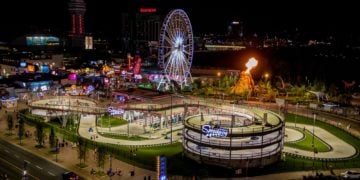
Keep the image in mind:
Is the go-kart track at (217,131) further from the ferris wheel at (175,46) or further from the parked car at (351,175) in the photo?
the ferris wheel at (175,46)

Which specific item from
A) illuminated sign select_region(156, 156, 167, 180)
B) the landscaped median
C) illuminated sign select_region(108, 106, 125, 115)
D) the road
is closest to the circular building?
the landscaped median

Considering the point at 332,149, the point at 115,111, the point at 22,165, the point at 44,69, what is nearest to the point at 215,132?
the point at 332,149

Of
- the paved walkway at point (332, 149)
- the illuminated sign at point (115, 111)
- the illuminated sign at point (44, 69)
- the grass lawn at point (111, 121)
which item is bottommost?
the paved walkway at point (332, 149)

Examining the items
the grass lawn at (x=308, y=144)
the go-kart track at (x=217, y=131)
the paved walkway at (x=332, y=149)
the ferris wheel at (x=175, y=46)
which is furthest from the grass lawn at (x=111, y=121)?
the paved walkway at (x=332, y=149)

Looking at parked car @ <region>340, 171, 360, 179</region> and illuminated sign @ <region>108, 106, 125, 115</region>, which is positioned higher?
illuminated sign @ <region>108, 106, 125, 115</region>

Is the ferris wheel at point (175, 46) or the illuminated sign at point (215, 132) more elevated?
the ferris wheel at point (175, 46)

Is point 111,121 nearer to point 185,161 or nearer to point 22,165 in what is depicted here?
point 185,161

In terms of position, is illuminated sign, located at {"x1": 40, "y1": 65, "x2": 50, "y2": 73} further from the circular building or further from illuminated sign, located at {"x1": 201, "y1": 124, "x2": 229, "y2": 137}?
illuminated sign, located at {"x1": 201, "y1": 124, "x2": 229, "y2": 137}

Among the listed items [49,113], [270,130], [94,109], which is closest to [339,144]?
[270,130]
